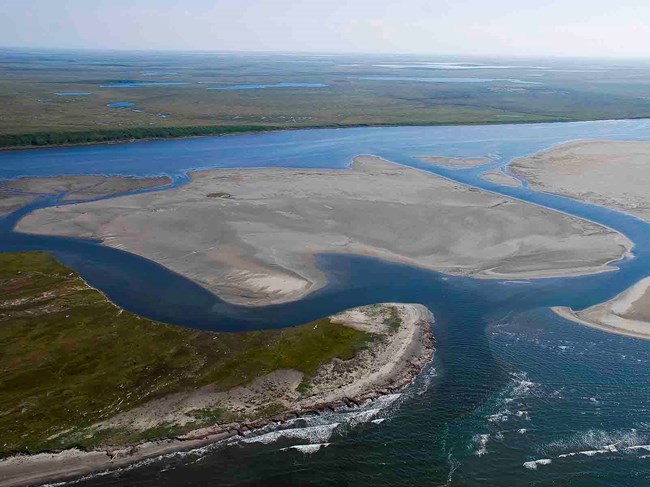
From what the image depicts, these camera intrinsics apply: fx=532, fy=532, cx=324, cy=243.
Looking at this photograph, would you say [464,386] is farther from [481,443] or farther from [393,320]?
[393,320]

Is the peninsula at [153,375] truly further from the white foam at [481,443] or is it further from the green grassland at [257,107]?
the green grassland at [257,107]

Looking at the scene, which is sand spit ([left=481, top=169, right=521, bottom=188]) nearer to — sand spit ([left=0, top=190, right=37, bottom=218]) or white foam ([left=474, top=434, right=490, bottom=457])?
white foam ([left=474, top=434, right=490, bottom=457])

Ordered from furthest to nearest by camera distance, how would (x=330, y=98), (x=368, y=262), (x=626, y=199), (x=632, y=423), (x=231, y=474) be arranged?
(x=330, y=98)
(x=626, y=199)
(x=368, y=262)
(x=632, y=423)
(x=231, y=474)

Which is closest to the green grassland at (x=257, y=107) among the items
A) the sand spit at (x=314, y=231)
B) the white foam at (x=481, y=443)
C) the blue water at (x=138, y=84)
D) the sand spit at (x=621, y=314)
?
the blue water at (x=138, y=84)

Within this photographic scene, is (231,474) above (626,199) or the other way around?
the other way around

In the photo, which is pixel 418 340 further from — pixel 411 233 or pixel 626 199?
pixel 626 199

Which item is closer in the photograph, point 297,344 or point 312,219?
point 297,344

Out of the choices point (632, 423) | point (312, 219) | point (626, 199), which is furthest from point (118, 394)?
point (626, 199)
